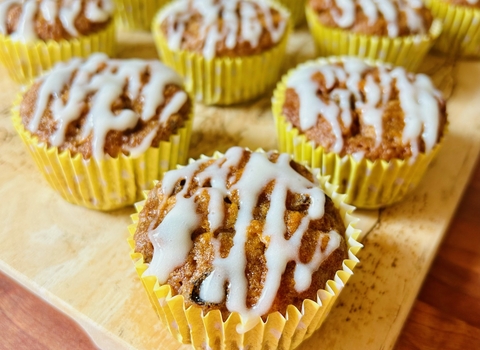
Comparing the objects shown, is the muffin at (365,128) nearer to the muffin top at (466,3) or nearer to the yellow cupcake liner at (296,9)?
the muffin top at (466,3)

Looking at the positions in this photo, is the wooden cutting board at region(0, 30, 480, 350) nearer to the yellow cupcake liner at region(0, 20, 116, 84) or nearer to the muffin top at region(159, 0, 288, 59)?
the yellow cupcake liner at region(0, 20, 116, 84)

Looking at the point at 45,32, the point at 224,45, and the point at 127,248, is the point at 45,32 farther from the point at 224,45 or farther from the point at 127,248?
A: the point at 127,248

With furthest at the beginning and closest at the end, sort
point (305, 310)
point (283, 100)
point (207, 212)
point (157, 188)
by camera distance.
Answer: point (283, 100) < point (157, 188) < point (207, 212) < point (305, 310)

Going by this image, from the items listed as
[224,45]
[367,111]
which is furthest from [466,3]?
[224,45]

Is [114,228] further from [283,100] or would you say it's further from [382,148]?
[382,148]

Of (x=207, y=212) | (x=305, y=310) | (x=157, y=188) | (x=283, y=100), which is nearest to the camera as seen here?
(x=305, y=310)

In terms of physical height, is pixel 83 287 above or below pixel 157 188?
below

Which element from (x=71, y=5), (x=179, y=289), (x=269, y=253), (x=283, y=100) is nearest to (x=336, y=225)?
(x=269, y=253)
